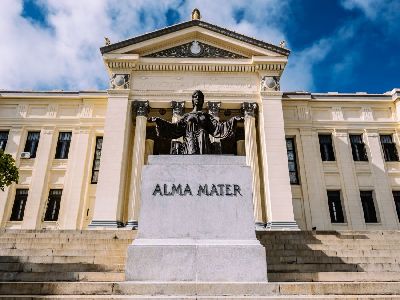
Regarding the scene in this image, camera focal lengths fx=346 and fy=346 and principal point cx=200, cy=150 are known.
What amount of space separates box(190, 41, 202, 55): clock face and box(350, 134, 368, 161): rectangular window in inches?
501

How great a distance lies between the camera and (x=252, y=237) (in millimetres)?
6316

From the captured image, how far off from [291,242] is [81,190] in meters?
15.4

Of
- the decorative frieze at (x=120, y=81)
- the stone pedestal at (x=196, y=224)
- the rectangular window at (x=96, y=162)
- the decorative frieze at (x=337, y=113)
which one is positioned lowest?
the stone pedestal at (x=196, y=224)

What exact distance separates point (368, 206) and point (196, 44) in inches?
631

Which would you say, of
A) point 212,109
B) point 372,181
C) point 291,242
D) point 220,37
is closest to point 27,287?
point 291,242

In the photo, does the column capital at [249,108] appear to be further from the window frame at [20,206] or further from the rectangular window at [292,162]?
the window frame at [20,206]

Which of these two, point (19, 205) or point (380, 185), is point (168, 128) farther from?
point (380, 185)

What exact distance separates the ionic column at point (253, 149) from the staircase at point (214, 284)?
6307mm

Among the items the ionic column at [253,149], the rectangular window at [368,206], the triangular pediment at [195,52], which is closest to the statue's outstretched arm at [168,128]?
the ionic column at [253,149]

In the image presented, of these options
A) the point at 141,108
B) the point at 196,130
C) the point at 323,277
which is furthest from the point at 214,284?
the point at 141,108

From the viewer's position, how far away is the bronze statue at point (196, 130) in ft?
24.4

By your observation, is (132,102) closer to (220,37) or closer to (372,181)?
(220,37)

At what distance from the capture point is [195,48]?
926 inches

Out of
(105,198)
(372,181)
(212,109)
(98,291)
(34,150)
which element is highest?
(212,109)
